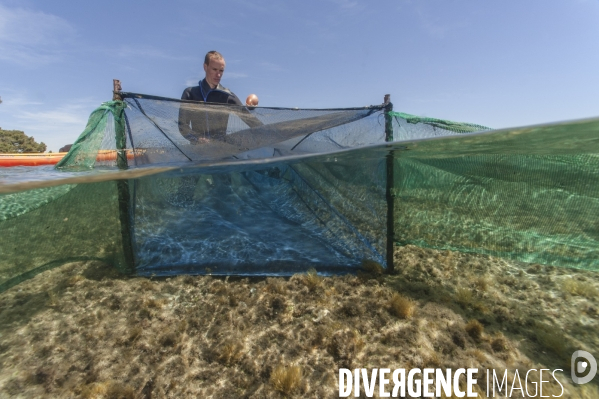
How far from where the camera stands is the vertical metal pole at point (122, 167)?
13.7ft

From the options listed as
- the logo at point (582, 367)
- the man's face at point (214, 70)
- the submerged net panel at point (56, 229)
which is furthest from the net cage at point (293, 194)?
the man's face at point (214, 70)

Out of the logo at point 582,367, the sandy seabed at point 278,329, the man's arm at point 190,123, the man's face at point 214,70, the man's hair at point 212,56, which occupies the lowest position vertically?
the logo at point 582,367

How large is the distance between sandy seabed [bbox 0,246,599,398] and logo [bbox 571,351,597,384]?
7 cm

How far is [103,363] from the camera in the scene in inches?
126

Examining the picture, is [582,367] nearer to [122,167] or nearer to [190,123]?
[190,123]

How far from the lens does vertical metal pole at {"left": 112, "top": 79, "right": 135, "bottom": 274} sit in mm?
4176

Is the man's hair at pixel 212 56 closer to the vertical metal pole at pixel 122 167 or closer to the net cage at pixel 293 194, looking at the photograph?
the net cage at pixel 293 194

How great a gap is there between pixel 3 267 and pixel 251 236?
10.8ft

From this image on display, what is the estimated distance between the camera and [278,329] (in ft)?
12.1

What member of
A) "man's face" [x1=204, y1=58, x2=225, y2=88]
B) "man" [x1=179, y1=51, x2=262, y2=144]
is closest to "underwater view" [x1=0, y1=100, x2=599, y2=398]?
"man" [x1=179, y1=51, x2=262, y2=144]

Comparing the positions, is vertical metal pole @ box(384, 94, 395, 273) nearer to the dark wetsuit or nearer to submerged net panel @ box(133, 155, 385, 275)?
submerged net panel @ box(133, 155, 385, 275)

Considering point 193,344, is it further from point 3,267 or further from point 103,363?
point 3,267

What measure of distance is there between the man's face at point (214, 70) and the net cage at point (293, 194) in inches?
49.4

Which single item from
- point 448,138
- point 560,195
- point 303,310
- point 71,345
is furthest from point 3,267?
point 560,195
